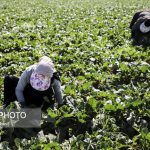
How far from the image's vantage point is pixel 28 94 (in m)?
5.84

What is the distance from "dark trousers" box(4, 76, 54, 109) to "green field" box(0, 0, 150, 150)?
1.21 ft

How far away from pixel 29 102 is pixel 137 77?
8.78ft

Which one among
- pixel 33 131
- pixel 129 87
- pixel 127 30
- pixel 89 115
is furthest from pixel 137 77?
pixel 127 30

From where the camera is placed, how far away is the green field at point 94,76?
16.2 ft

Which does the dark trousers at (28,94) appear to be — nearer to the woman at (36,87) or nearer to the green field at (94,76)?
the woman at (36,87)

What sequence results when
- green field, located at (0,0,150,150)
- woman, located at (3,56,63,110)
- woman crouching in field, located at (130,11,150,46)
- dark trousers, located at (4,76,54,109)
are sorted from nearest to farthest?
green field, located at (0,0,150,150)
woman, located at (3,56,63,110)
dark trousers, located at (4,76,54,109)
woman crouching in field, located at (130,11,150,46)

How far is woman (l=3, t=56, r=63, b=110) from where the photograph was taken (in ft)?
18.1

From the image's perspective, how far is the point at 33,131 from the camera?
5.28m

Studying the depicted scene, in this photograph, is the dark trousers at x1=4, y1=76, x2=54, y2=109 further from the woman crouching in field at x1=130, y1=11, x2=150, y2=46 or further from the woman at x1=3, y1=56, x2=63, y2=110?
the woman crouching in field at x1=130, y1=11, x2=150, y2=46

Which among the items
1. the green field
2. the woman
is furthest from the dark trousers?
the green field

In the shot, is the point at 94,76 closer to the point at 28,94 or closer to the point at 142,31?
the point at 28,94

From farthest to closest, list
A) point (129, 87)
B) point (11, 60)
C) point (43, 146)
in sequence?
point (11, 60), point (129, 87), point (43, 146)

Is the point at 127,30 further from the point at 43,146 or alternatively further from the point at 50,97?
the point at 43,146

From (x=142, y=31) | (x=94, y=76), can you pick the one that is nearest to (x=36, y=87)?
(x=94, y=76)
